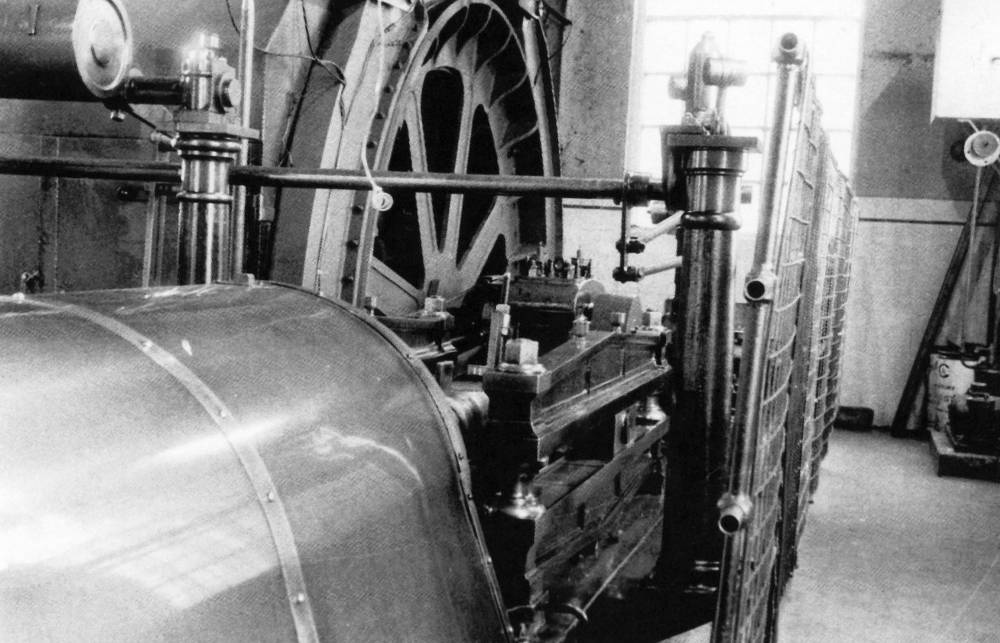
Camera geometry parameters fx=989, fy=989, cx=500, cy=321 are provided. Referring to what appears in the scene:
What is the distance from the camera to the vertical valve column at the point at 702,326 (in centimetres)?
183

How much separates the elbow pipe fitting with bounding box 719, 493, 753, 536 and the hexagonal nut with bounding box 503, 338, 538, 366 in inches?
15.6

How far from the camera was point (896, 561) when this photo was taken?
3.99 meters

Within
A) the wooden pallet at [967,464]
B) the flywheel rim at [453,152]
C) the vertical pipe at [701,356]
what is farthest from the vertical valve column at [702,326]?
the wooden pallet at [967,464]

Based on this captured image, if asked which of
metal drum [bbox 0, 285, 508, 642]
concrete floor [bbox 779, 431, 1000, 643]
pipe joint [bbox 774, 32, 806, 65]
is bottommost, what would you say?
concrete floor [bbox 779, 431, 1000, 643]

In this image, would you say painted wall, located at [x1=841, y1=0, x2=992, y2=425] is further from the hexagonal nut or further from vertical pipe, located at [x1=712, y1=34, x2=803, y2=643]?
the hexagonal nut

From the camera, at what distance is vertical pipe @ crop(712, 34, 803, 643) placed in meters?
1.53

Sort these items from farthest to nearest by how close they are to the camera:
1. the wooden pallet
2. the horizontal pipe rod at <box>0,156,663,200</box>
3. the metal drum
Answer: the wooden pallet
the horizontal pipe rod at <box>0,156,663,200</box>
the metal drum

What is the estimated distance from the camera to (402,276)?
4984 millimetres

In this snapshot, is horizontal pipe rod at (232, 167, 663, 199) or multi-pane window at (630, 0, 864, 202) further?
multi-pane window at (630, 0, 864, 202)

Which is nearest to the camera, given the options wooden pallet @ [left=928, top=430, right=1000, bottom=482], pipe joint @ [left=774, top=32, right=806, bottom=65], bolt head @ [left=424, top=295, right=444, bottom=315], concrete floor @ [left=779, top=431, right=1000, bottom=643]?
pipe joint @ [left=774, top=32, right=806, bottom=65]

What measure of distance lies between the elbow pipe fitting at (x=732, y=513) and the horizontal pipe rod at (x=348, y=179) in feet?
2.10

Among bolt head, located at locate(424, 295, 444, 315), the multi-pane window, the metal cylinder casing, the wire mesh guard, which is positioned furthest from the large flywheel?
the multi-pane window

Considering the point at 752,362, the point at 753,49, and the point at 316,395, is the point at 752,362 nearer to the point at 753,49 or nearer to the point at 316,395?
the point at 316,395

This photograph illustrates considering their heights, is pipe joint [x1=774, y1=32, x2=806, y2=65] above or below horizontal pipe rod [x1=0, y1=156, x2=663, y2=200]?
above
